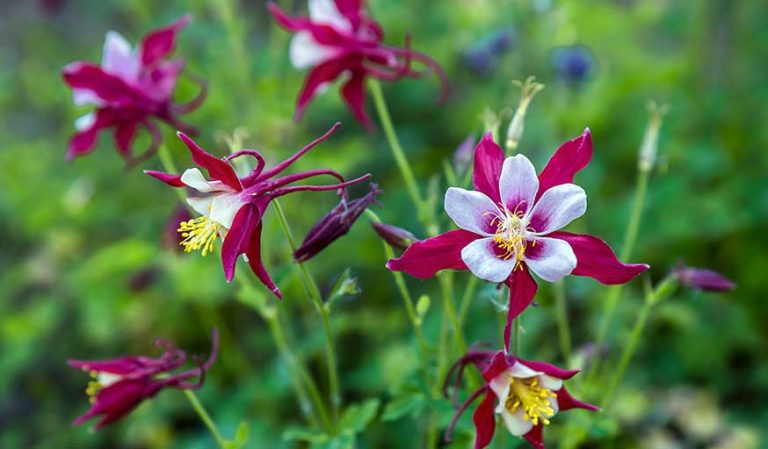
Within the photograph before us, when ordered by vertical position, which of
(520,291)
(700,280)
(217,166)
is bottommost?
(700,280)

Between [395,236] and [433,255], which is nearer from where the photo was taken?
[433,255]

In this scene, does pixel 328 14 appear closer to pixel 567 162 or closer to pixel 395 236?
pixel 395 236

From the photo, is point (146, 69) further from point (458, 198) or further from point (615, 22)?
point (615, 22)

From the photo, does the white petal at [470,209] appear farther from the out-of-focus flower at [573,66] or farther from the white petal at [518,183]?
the out-of-focus flower at [573,66]

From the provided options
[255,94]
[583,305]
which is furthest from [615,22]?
[255,94]

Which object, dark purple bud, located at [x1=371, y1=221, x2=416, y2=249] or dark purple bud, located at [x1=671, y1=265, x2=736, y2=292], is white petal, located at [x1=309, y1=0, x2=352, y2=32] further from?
dark purple bud, located at [x1=671, y1=265, x2=736, y2=292]

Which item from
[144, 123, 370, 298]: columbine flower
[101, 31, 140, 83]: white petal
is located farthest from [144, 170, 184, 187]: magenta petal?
[101, 31, 140, 83]: white petal

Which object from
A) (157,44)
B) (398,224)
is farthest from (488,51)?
(157,44)
